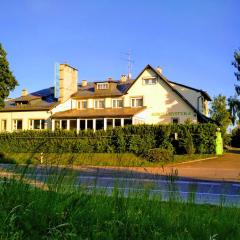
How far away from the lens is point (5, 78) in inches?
2026

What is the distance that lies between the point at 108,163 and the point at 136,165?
2.18 ft

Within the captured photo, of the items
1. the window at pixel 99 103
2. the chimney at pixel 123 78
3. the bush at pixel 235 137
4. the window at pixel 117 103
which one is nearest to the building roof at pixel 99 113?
the window at pixel 117 103

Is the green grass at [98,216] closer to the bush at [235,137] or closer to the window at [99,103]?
the window at [99,103]

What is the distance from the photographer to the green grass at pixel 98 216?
4.59 m

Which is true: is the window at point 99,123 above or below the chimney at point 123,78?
below

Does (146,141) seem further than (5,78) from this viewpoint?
No

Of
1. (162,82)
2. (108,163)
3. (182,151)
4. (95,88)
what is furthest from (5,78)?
(108,163)

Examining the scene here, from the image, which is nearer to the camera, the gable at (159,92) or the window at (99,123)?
the gable at (159,92)

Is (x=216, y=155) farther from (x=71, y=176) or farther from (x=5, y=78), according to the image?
(x=71, y=176)

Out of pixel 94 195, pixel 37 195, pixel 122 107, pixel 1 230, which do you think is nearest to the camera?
pixel 1 230

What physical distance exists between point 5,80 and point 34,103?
8.98 meters

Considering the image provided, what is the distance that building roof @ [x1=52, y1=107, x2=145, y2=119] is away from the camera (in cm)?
5055

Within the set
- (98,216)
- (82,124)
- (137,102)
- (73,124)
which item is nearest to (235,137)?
(137,102)

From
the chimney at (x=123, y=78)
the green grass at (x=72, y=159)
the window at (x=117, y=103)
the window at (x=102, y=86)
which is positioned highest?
the chimney at (x=123, y=78)
